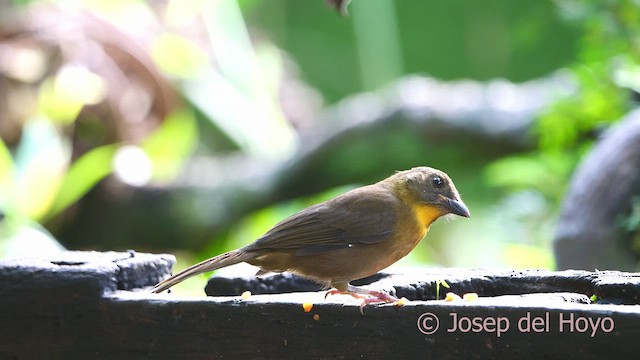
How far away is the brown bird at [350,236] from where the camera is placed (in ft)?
11.6

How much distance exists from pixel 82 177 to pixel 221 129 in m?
2.82

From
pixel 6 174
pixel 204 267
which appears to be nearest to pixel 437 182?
pixel 204 267

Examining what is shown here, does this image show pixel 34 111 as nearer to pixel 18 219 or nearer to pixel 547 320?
pixel 18 219

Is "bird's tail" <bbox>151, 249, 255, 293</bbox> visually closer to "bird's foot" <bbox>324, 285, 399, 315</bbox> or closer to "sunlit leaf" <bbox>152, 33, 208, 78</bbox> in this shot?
"bird's foot" <bbox>324, 285, 399, 315</bbox>

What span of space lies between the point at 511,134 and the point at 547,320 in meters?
4.87

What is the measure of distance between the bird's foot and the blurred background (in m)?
2.72

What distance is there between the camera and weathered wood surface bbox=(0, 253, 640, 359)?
2562 millimetres

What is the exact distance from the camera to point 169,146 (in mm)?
8398

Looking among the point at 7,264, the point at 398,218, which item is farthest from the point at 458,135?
the point at 7,264

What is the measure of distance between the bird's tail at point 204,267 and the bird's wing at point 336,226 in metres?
0.05

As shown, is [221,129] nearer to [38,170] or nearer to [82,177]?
[82,177]

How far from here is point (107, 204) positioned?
8078 millimetres

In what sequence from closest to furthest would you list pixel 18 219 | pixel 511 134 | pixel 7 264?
pixel 7 264
pixel 18 219
pixel 511 134

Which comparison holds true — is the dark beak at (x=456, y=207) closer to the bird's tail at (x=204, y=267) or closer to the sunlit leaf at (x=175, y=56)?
the bird's tail at (x=204, y=267)
